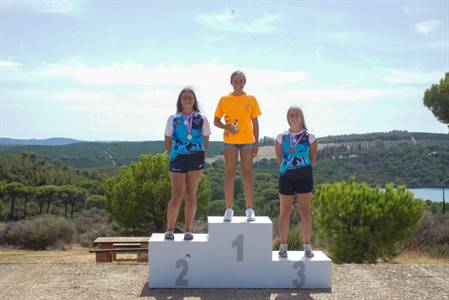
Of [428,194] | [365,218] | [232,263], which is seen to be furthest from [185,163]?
[428,194]

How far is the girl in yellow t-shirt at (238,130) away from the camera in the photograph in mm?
5410

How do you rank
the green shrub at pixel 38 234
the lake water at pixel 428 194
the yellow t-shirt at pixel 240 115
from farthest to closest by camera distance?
the green shrub at pixel 38 234 < the lake water at pixel 428 194 < the yellow t-shirt at pixel 240 115

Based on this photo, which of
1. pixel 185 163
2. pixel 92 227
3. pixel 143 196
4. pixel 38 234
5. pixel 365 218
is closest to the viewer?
pixel 185 163

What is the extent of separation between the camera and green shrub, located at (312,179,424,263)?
422 inches

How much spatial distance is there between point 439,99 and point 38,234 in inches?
582

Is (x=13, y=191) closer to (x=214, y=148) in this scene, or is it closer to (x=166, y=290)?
(x=214, y=148)

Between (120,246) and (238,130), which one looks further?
(120,246)

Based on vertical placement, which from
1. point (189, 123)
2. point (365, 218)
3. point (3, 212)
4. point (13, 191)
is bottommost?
point (3, 212)

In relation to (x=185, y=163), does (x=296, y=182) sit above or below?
below

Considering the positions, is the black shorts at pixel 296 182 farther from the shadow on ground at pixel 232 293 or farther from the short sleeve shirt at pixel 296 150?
the shadow on ground at pixel 232 293

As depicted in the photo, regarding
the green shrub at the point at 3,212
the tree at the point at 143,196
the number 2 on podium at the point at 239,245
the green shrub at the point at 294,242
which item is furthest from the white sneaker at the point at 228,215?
the green shrub at the point at 3,212

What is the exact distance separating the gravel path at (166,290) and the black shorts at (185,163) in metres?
1.23

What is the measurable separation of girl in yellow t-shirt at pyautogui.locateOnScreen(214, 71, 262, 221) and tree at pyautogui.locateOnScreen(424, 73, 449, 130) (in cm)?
1362

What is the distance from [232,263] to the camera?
5.29m
